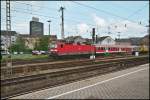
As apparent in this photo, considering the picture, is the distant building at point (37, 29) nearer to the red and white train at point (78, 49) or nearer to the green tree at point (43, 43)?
the green tree at point (43, 43)

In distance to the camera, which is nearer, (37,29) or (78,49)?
(78,49)

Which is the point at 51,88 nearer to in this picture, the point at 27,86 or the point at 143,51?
the point at 27,86

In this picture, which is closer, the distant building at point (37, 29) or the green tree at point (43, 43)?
the green tree at point (43, 43)

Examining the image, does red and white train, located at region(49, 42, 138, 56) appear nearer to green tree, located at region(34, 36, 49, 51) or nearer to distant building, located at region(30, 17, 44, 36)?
green tree, located at region(34, 36, 49, 51)

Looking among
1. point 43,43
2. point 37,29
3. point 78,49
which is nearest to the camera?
point 78,49

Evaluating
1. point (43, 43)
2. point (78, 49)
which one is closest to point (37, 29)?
point (43, 43)

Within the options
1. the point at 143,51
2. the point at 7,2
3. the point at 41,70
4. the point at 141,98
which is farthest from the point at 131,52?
the point at 141,98

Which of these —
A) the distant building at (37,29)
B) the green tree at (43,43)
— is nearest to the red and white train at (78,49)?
the green tree at (43,43)

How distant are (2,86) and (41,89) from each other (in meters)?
2.28

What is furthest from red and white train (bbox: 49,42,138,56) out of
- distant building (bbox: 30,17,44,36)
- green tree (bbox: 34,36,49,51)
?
distant building (bbox: 30,17,44,36)

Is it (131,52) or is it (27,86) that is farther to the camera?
(131,52)

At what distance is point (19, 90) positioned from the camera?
604 inches

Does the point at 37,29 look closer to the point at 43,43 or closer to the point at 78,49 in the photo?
the point at 43,43

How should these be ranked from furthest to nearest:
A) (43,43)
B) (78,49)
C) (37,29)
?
(37,29) < (43,43) < (78,49)
